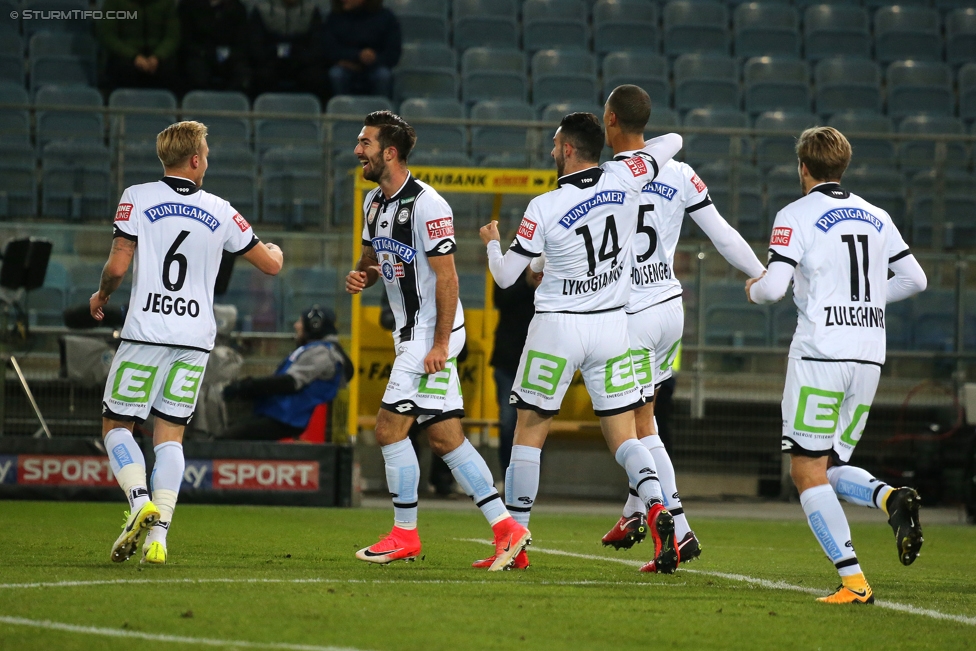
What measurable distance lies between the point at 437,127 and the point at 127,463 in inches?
340

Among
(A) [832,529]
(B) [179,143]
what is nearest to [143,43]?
(B) [179,143]

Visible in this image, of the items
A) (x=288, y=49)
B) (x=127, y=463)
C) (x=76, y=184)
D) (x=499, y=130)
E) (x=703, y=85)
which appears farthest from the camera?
(x=703, y=85)

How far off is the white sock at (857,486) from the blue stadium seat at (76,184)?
8.55 m

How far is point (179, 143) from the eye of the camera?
5.96m

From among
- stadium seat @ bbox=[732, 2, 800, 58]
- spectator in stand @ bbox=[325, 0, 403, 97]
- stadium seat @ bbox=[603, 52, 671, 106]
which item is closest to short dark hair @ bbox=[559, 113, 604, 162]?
spectator in stand @ bbox=[325, 0, 403, 97]

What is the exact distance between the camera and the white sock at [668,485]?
6.34 metres

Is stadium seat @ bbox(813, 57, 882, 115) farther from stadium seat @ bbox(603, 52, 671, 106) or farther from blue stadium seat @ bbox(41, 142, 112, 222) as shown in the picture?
blue stadium seat @ bbox(41, 142, 112, 222)

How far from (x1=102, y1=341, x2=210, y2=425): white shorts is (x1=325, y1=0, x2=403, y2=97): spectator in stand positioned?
30.1ft

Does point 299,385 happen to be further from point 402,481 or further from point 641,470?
point 641,470

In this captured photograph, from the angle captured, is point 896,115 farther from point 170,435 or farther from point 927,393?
point 170,435

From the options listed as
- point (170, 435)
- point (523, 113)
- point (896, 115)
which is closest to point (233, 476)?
point (170, 435)

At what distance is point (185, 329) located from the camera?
19.4ft

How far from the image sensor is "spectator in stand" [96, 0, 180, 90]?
14258 millimetres

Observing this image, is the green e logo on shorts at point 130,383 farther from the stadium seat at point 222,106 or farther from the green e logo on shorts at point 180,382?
the stadium seat at point 222,106
